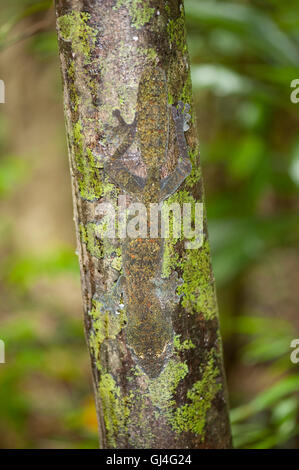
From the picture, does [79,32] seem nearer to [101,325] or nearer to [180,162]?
[180,162]

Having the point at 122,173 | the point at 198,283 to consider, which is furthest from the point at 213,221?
the point at 122,173

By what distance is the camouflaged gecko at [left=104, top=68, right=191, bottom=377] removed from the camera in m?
0.77

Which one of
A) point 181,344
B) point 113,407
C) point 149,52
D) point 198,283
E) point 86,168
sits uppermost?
point 149,52

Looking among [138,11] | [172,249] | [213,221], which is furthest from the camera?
[213,221]

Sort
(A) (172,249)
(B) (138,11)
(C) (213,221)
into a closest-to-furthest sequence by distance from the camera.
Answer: (B) (138,11) → (A) (172,249) → (C) (213,221)

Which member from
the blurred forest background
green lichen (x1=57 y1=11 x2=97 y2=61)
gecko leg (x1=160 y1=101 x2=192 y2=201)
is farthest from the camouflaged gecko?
the blurred forest background

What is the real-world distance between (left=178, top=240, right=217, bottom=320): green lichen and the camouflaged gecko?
0.03 metres

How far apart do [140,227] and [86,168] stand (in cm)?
14

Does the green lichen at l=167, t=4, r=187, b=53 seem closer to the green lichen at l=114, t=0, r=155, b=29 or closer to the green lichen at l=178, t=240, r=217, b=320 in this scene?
the green lichen at l=114, t=0, r=155, b=29

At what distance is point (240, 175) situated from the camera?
9.58 ft

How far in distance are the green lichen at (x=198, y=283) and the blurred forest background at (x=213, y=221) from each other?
603mm

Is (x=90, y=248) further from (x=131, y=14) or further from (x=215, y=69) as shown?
(x=215, y=69)

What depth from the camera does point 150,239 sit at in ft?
2.71

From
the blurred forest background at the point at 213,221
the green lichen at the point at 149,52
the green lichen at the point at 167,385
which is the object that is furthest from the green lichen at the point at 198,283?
the blurred forest background at the point at 213,221
